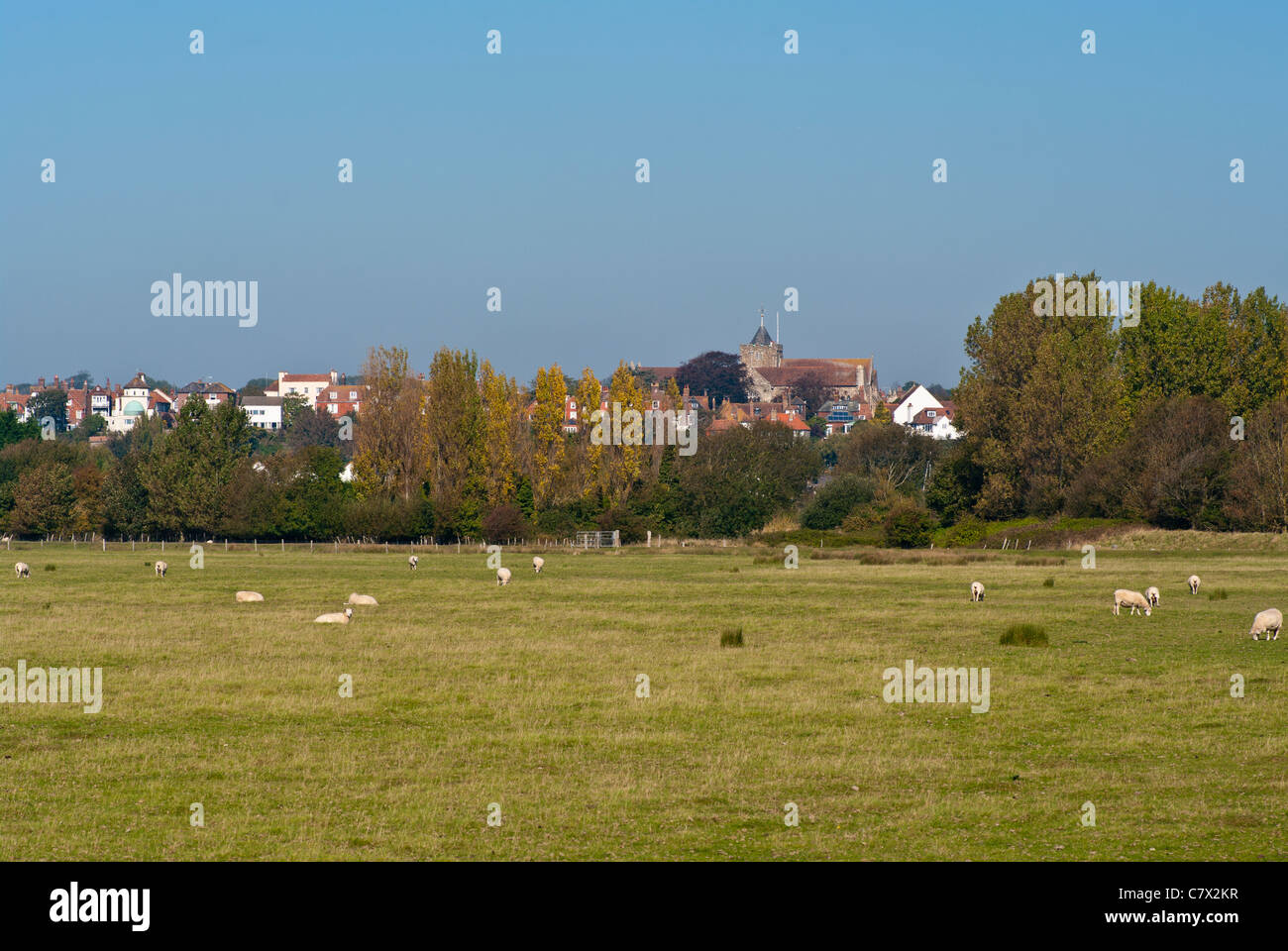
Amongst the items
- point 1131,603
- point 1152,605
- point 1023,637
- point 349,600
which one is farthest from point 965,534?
point 1023,637

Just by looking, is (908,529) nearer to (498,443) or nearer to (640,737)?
(498,443)

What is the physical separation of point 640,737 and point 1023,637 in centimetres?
1383

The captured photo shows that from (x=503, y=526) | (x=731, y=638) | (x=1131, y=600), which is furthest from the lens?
(x=503, y=526)

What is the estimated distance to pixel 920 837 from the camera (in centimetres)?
1403

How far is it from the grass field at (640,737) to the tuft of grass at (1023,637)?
65 centimetres

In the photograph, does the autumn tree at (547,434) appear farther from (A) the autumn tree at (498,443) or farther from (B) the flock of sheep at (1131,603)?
(B) the flock of sheep at (1131,603)

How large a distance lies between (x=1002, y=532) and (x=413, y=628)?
57105 millimetres

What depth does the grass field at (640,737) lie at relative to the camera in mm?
14180

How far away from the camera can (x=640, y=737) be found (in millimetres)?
19422

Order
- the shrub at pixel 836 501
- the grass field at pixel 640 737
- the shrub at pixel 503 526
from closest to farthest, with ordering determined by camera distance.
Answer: the grass field at pixel 640 737
the shrub at pixel 503 526
the shrub at pixel 836 501

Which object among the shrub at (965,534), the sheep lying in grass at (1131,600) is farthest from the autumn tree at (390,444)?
the sheep lying in grass at (1131,600)

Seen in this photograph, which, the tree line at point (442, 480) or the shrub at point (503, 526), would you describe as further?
the tree line at point (442, 480)

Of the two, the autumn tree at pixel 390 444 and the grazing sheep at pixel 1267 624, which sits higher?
the autumn tree at pixel 390 444
